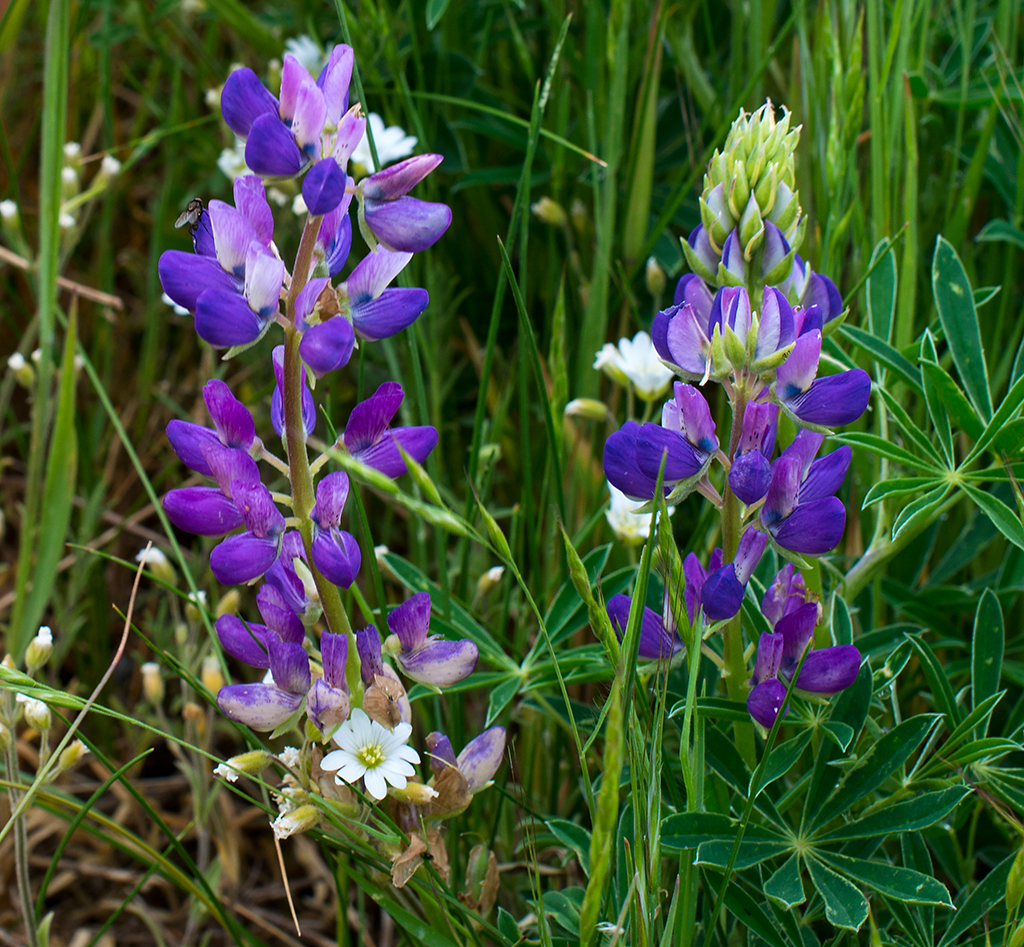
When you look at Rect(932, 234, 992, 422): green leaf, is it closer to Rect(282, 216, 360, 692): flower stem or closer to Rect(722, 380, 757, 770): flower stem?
Rect(722, 380, 757, 770): flower stem

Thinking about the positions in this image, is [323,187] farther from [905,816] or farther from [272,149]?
[905,816]

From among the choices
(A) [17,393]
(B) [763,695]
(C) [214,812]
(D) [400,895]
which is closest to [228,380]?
(A) [17,393]

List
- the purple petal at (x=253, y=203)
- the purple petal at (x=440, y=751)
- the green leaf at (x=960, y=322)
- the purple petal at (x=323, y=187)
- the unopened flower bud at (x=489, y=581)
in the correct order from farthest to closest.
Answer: the unopened flower bud at (x=489, y=581) → the green leaf at (x=960, y=322) → the purple petal at (x=440, y=751) → the purple petal at (x=253, y=203) → the purple petal at (x=323, y=187)

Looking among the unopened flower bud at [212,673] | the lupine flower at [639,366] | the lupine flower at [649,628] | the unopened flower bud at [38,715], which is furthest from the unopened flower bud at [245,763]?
the lupine flower at [639,366]

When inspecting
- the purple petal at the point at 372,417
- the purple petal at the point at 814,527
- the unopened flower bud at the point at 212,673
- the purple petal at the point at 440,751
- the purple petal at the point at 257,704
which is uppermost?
the purple petal at the point at 372,417

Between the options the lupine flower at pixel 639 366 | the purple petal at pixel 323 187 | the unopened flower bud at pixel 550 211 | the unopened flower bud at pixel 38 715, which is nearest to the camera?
the purple petal at pixel 323 187

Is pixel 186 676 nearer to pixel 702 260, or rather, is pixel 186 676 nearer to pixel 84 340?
pixel 702 260

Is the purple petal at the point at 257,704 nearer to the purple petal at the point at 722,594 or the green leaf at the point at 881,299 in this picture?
the purple petal at the point at 722,594
